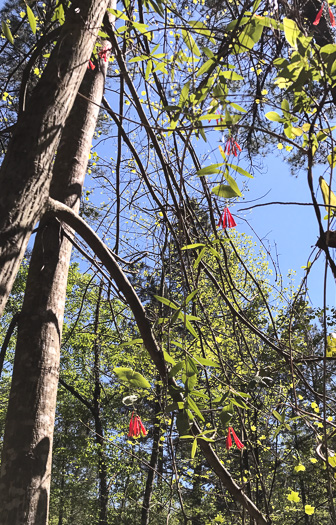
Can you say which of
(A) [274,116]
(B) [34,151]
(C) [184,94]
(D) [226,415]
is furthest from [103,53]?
(D) [226,415]

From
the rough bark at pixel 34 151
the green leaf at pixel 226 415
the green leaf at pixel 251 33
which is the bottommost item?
the green leaf at pixel 226 415

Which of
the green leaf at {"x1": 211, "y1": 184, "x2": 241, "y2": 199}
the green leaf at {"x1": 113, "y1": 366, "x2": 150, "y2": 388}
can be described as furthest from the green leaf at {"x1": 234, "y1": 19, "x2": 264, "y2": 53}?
the green leaf at {"x1": 113, "y1": 366, "x2": 150, "y2": 388}

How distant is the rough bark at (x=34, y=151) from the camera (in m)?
0.82

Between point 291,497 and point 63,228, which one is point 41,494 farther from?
point 291,497

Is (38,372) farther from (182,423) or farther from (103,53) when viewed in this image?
(103,53)

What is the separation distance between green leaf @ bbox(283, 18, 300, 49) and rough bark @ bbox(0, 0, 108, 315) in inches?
19.0

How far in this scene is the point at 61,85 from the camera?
975mm

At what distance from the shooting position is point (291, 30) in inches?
40.3

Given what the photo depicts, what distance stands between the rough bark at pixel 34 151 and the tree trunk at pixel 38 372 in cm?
5

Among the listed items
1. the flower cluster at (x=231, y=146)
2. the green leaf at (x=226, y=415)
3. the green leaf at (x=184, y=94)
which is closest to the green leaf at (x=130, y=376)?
the green leaf at (x=226, y=415)

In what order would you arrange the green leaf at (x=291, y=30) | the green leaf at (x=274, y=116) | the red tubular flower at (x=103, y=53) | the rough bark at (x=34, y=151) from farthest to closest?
the red tubular flower at (x=103, y=53) < the green leaf at (x=274, y=116) < the green leaf at (x=291, y=30) < the rough bark at (x=34, y=151)

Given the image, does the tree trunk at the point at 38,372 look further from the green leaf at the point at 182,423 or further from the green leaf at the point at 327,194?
the green leaf at the point at 327,194

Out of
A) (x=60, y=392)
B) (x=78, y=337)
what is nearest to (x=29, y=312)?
(x=78, y=337)

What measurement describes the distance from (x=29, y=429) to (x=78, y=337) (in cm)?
1220
